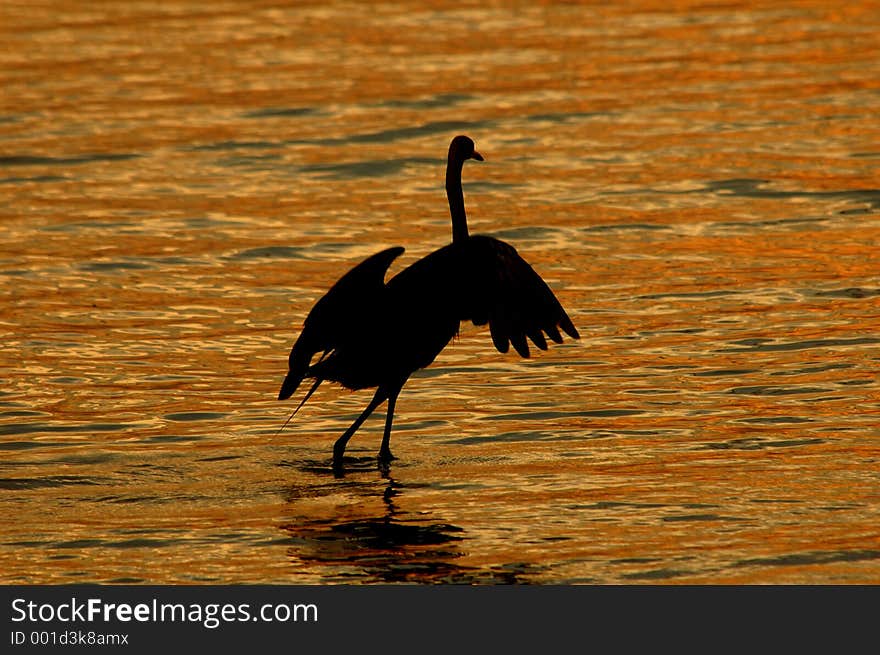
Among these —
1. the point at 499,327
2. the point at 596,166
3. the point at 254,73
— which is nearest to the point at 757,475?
the point at 499,327

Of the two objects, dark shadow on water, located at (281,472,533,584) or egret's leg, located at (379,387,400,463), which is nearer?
dark shadow on water, located at (281,472,533,584)

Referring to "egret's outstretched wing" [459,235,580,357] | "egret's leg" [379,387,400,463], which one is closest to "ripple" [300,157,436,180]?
"egret's leg" [379,387,400,463]

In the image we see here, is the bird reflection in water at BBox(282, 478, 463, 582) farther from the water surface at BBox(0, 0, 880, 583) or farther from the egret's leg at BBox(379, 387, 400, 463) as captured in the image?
the egret's leg at BBox(379, 387, 400, 463)

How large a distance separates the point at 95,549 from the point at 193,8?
19.7 meters

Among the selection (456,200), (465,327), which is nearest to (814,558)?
(456,200)

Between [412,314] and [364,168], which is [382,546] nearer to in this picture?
[412,314]

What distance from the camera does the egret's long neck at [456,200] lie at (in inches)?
436

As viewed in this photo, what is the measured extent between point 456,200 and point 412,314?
805mm

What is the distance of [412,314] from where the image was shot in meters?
10.8

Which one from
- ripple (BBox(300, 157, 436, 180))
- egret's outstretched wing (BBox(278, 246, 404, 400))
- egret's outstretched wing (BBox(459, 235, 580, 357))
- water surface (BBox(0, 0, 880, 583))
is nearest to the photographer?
water surface (BBox(0, 0, 880, 583))

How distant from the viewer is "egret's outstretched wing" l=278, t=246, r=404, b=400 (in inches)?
422

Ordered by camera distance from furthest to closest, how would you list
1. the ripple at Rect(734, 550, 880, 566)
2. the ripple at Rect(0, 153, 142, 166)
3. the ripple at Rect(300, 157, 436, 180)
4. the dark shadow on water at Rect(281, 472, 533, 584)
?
the ripple at Rect(0, 153, 142, 166)
the ripple at Rect(300, 157, 436, 180)
the dark shadow on water at Rect(281, 472, 533, 584)
the ripple at Rect(734, 550, 880, 566)

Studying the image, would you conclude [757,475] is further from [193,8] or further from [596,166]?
[193,8]

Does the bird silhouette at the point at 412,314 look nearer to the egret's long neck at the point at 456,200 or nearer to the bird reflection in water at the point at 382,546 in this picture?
the egret's long neck at the point at 456,200
